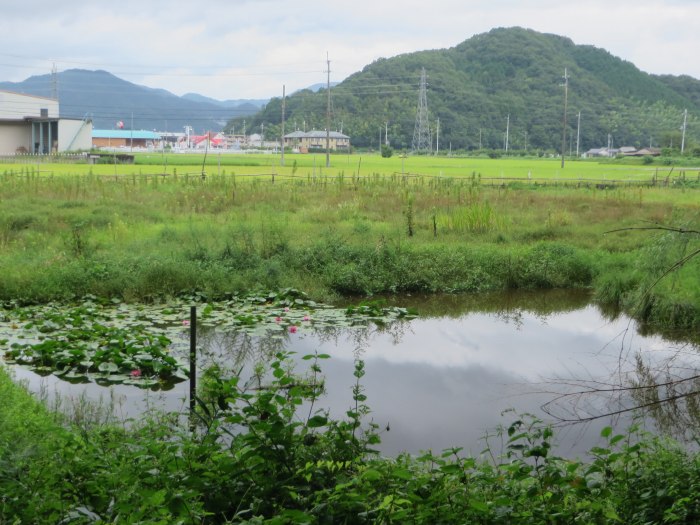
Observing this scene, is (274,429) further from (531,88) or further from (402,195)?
(531,88)

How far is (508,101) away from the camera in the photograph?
7656 cm

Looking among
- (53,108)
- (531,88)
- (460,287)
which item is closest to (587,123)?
(531,88)

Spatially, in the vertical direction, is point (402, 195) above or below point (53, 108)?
below

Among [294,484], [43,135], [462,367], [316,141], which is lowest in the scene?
[462,367]

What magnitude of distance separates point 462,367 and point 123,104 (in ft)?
559

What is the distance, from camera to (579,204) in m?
19.1

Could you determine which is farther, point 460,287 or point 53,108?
point 53,108

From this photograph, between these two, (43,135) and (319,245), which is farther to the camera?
(43,135)

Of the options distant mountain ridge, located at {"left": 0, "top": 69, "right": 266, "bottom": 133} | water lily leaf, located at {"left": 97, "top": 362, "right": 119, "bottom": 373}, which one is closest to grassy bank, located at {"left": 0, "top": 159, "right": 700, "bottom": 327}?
water lily leaf, located at {"left": 97, "top": 362, "right": 119, "bottom": 373}

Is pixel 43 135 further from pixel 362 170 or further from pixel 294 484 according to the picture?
pixel 294 484

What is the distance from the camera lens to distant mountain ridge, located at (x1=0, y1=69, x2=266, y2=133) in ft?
499

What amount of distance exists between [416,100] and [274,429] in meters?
Answer: 71.5

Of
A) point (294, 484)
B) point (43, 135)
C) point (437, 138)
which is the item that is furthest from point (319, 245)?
point (437, 138)

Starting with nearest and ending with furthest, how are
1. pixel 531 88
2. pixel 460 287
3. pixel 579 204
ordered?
1. pixel 460 287
2. pixel 579 204
3. pixel 531 88
